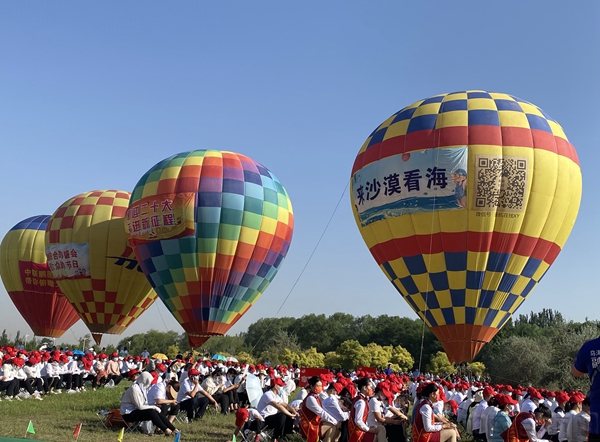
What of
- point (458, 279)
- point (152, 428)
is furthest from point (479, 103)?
point (152, 428)

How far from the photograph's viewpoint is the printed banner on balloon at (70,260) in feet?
95.6

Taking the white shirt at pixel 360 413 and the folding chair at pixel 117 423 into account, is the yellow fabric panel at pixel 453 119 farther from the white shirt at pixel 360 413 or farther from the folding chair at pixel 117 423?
the folding chair at pixel 117 423

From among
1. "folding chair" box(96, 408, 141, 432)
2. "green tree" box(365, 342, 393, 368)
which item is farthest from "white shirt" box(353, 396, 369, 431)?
"green tree" box(365, 342, 393, 368)

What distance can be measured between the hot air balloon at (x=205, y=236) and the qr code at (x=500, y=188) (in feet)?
32.3

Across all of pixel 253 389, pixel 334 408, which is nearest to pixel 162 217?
pixel 253 389

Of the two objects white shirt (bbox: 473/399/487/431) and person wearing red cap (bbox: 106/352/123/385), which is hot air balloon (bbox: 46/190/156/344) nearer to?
person wearing red cap (bbox: 106/352/123/385)

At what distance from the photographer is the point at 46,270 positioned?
35875 millimetres

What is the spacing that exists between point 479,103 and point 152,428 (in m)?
14.1

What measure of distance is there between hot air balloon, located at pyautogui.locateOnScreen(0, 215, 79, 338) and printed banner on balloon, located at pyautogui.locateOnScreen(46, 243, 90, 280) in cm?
652

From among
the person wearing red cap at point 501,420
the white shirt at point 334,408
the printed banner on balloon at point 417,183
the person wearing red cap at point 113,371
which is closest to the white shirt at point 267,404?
the white shirt at point 334,408

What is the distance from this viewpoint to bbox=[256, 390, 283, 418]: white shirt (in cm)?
1030

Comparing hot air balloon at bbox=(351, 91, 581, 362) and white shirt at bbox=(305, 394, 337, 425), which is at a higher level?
hot air balloon at bbox=(351, 91, 581, 362)

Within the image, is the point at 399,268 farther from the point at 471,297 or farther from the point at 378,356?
the point at 378,356

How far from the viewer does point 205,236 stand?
23797mm
